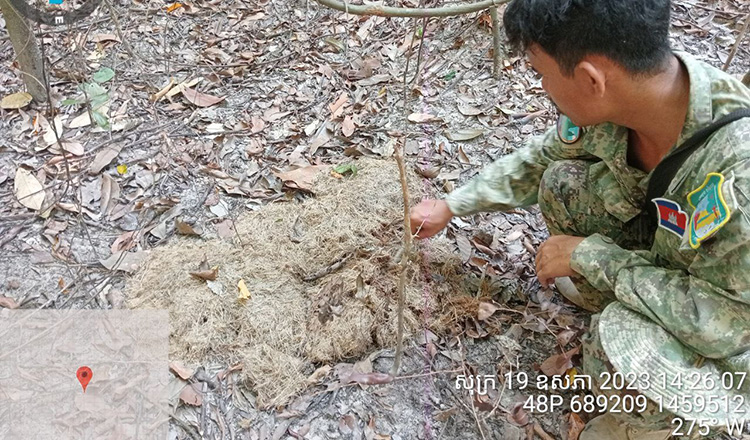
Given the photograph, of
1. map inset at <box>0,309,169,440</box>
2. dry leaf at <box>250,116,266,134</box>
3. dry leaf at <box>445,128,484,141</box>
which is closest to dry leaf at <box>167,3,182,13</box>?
dry leaf at <box>250,116,266,134</box>

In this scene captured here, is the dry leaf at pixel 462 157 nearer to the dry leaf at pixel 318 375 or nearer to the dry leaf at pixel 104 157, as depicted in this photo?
the dry leaf at pixel 318 375

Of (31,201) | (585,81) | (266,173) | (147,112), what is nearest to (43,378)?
(31,201)

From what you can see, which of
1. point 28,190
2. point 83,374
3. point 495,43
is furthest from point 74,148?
point 495,43

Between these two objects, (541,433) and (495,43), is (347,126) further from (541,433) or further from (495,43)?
(541,433)

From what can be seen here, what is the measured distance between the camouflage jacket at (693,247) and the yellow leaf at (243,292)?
1.12m

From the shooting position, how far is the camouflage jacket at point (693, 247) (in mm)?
1308

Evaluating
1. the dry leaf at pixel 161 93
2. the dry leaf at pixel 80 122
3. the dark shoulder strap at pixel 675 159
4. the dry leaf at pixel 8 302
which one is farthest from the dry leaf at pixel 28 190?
the dark shoulder strap at pixel 675 159

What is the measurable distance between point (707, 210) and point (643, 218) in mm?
422

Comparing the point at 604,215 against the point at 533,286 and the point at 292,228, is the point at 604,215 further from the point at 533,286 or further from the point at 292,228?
the point at 292,228

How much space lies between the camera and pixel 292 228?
7.49 ft

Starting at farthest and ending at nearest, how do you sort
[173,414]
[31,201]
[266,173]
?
[266,173] → [31,201] → [173,414]

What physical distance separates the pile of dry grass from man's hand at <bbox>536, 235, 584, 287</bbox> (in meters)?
0.42

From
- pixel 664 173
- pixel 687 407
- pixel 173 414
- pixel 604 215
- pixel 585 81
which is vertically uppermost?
pixel 585 81

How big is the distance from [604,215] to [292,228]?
1179 mm
